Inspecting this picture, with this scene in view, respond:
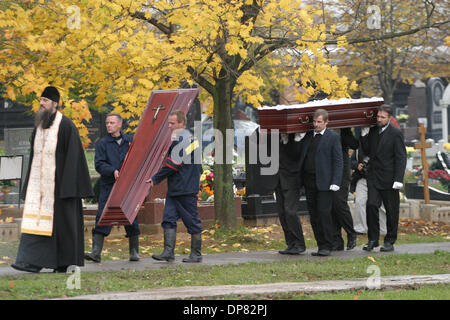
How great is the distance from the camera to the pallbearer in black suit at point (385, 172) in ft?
37.3

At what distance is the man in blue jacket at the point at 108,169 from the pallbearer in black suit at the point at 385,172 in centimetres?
325

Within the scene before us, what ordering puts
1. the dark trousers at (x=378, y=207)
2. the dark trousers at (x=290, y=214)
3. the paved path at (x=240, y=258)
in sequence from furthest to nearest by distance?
the dark trousers at (x=378, y=207), the dark trousers at (x=290, y=214), the paved path at (x=240, y=258)

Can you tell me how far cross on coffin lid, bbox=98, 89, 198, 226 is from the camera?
1020cm

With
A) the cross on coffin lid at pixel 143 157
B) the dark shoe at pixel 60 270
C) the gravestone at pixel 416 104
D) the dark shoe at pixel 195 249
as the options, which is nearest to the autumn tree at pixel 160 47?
the cross on coffin lid at pixel 143 157

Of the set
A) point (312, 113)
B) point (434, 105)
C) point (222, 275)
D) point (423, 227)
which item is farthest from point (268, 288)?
point (434, 105)

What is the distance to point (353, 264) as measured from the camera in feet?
32.9

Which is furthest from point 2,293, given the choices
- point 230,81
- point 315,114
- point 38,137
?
point 230,81

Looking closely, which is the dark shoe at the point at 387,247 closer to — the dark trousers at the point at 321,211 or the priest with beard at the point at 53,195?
the dark trousers at the point at 321,211

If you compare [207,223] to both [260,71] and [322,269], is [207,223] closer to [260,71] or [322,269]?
[260,71]

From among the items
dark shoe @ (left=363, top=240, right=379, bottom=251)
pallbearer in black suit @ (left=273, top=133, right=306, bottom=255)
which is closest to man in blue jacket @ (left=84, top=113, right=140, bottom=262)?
pallbearer in black suit @ (left=273, top=133, right=306, bottom=255)

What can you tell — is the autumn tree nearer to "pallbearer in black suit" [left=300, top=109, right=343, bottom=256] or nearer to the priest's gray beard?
the priest's gray beard

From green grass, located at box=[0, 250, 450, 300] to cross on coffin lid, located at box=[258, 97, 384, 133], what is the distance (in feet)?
5.98

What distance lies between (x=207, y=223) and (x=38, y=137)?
5721 mm

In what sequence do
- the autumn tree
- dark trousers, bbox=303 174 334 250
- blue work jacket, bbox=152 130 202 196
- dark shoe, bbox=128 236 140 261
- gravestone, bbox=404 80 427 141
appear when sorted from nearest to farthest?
1. blue work jacket, bbox=152 130 202 196
2. dark shoe, bbox=128 236 140 261
3. dark trousers, bbox=303 174 334 250
4. the autumn tree
5. gravestone, bbox=404 80 427 141
